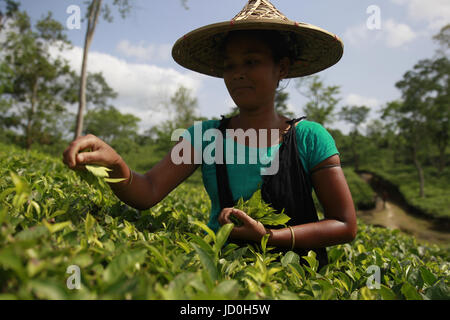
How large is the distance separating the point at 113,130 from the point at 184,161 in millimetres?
41879

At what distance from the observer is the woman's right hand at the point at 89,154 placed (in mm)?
970

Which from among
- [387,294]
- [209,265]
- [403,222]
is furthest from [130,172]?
[403,222]

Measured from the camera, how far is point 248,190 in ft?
5.12

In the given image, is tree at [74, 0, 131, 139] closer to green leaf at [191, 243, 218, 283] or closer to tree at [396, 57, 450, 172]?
green leaf at [191, 243, 218, 283]

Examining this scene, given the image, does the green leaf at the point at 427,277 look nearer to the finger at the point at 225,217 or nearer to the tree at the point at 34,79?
the finger at the point at 225,217

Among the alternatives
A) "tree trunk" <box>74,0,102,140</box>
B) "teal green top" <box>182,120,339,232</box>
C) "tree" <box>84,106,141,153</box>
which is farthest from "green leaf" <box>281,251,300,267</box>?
"tree" <box>84,106,141,153</box>

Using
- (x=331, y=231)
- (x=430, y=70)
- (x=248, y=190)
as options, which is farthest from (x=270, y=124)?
(x=430, y=70)

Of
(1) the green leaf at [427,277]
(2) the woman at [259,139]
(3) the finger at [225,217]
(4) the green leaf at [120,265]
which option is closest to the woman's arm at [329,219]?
(2) the woman at [259,139]

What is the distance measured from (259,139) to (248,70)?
0.38 m

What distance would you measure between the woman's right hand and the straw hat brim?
2.88ft

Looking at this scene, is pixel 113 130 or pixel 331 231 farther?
pixel 113 130

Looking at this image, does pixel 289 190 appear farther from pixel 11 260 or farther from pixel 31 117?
pixel 31 117

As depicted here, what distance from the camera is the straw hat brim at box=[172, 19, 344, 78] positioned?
5.09ft
